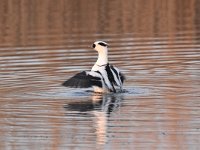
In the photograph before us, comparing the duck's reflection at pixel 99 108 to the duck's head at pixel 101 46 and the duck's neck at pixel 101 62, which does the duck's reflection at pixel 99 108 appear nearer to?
the duck's neck at pixel 101 62

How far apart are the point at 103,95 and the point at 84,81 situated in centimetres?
38

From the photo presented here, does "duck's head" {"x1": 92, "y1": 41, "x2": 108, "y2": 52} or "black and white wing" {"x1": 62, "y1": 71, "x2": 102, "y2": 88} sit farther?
"duck's head" {"x1": 92, "y1": 41, "x2": 108, "y2": 52}

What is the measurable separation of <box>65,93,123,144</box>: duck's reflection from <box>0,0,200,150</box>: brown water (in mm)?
15

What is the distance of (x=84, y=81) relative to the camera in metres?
16.2

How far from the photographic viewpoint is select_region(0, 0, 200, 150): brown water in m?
12.6

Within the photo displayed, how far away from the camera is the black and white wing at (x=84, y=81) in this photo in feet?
53.2

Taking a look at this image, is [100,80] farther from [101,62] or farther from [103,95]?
[101,62]

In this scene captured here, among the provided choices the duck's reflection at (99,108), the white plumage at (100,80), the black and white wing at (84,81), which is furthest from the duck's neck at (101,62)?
the duck's reflection at (99,108)

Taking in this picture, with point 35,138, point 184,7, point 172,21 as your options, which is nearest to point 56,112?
point 35,138

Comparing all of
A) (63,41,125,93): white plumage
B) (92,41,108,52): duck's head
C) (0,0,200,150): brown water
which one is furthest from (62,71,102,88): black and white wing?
(92,41,108,52): duck's head

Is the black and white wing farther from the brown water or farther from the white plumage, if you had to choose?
the brown water

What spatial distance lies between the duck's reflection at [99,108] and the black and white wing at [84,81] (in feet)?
0.70

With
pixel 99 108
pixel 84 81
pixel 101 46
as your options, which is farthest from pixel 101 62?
pixel 99 108

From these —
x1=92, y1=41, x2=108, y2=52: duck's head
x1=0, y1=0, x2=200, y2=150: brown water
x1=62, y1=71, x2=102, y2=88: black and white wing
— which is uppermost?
x1=92, y1=41, x2=108, y2=52: duck's head
